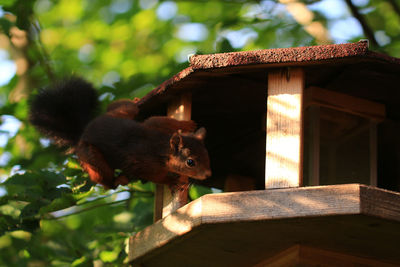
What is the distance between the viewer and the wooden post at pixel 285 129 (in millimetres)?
2324

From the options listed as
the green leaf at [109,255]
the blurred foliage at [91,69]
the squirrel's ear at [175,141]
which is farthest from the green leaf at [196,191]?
the squirrel's ear at [175,141]

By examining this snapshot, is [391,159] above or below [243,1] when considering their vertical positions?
below

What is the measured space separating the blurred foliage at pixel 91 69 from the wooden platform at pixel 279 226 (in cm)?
69

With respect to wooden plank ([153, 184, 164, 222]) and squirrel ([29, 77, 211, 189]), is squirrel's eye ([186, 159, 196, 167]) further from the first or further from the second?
wooden plank ([153, 184, 164, 222])

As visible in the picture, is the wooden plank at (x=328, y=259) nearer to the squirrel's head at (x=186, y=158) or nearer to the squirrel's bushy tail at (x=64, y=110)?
the squirrel's head at (x=186, y=158)

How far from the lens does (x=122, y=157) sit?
2.95 meters

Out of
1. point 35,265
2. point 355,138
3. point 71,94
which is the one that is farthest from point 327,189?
point 35,265

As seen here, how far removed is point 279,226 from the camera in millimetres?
2211

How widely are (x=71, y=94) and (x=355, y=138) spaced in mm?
1488

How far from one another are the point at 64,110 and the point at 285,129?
4.71 ft

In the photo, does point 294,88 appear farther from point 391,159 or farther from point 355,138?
point 391,159

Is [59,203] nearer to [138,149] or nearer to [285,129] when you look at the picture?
[138,149]

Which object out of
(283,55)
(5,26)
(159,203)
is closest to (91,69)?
(5,26)

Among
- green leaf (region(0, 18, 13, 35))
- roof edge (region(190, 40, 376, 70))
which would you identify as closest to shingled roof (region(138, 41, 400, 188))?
roof edge (region(190, 40, 376, 70))
